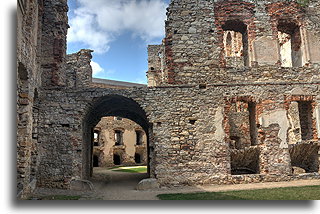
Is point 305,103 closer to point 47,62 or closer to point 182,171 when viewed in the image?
point 182,171

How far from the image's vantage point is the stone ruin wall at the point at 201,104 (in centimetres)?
980

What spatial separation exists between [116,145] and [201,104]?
1581 cm

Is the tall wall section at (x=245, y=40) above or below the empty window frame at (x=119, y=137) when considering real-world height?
above

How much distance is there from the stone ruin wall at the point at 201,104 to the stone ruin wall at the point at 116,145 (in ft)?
44.6

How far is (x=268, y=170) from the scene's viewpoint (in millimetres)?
9938

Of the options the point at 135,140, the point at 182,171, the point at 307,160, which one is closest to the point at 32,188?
the point at 182,171

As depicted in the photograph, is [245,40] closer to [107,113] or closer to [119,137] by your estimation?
[107,113]

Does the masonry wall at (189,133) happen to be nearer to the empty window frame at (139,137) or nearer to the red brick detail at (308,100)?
the red brick detail at (308,100)

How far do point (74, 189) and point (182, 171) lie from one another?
3.44 meters

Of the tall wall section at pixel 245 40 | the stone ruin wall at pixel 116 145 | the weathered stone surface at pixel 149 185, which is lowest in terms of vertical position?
the weathered stone surface at pixel 149 185

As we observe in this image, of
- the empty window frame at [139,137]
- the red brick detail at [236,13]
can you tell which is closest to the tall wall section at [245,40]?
the red brick detail at [236,13]

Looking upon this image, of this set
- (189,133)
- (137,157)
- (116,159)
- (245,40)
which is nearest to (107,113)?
(189,133)

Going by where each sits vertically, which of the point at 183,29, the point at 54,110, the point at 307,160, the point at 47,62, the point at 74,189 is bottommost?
the point at 74,189

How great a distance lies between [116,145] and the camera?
24.8 metres
